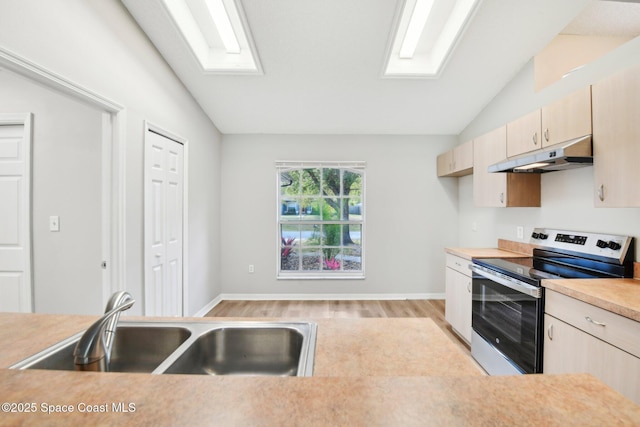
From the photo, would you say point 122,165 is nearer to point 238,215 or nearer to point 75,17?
point 75,17

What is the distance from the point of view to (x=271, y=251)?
4039mm

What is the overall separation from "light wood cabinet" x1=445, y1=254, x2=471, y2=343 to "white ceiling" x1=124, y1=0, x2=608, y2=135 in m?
1.85

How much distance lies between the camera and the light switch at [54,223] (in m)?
2.10

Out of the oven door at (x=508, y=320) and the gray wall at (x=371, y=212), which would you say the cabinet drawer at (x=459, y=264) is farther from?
the gray wall at (x=371, y=212)

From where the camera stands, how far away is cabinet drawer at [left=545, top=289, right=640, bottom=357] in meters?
1.24

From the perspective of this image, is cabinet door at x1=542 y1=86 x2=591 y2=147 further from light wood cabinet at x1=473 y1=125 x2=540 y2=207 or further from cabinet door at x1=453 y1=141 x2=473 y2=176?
cabinet door at x1=453 y1=141 x2=473 y2=176

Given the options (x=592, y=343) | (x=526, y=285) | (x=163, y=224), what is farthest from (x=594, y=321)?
(x=163, y=224)

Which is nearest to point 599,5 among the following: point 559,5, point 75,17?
point 559,5

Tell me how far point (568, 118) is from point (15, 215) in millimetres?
4036

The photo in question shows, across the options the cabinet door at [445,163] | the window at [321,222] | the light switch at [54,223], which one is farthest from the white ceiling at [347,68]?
the light switch at [54,223]

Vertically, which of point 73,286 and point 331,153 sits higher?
point 331,153

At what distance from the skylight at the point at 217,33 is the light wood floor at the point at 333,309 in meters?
2.81

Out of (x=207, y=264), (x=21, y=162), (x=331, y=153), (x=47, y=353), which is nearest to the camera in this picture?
(x=47, y=353)

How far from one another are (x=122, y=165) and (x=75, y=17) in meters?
0.92
